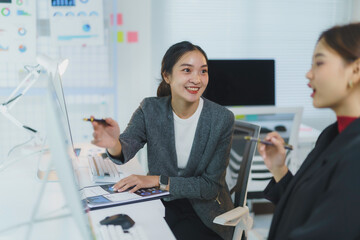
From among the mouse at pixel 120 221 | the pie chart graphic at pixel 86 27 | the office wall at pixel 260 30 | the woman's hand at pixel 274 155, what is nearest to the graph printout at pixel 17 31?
the pie chart graphic at pixel 86 27

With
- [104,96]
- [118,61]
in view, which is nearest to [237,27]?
[118,61]

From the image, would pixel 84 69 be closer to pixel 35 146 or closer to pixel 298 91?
pixel 35 146

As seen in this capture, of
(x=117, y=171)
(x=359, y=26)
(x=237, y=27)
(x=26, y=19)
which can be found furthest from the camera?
(x=237, y=27)

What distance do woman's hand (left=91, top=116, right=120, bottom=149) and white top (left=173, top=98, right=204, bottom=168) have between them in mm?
356

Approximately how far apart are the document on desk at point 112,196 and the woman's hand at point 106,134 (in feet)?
0.57

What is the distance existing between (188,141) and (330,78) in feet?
2.90

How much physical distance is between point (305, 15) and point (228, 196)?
230 cm

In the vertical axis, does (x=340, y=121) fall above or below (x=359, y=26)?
below

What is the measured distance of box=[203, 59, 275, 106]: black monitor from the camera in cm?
276


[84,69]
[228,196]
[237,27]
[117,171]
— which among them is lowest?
[228,196]

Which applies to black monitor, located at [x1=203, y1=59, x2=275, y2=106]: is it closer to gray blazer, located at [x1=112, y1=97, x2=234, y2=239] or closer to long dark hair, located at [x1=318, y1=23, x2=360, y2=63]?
gray blazer, located at [x1=112, y1=97, x2=234, y2=239]

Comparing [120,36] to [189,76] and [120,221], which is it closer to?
[189,76]

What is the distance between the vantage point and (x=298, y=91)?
139 inches

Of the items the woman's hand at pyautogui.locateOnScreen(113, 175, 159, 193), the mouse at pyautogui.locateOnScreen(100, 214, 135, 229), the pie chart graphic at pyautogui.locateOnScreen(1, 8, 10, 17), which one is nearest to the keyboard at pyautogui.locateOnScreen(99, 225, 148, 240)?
the mouse at pyautogui.locateOnScreen(100, 214, 135, 229)
